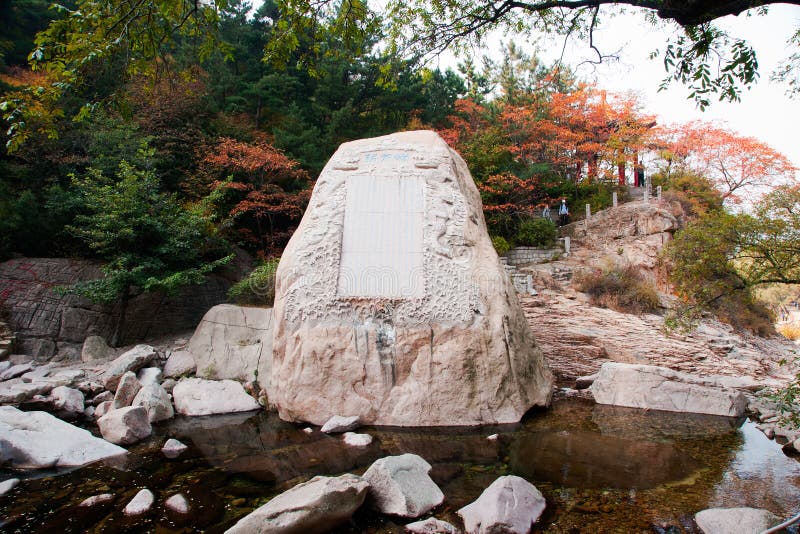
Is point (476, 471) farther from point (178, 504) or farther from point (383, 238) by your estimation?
point (383, 238)

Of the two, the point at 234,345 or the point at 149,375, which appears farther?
the point at 234,345

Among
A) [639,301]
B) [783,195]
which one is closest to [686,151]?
[639,301]

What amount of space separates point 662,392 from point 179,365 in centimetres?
793

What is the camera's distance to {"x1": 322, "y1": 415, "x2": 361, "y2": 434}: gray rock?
5.52 meters

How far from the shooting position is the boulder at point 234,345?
755cm

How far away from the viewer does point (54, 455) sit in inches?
174

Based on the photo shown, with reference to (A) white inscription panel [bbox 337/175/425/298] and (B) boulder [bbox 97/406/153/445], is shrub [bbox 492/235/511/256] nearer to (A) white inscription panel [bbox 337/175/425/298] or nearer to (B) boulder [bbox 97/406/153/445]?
(A) white inscription panel [bbox 337/175/425/298]

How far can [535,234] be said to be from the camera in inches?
699

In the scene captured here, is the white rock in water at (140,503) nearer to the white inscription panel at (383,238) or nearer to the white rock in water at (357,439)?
the white rock in water at (357,439)

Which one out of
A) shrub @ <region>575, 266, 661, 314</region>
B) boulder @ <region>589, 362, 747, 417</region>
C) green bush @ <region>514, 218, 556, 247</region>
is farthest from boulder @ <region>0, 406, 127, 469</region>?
green bush @ <region>514, 218, 556, 247</region>

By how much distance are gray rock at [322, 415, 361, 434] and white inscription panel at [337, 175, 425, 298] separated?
1.61 meters

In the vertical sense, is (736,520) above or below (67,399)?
above

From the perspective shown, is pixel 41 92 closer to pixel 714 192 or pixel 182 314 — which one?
pixel 182 314

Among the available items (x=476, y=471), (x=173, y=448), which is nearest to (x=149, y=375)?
(x=173, y=448)
